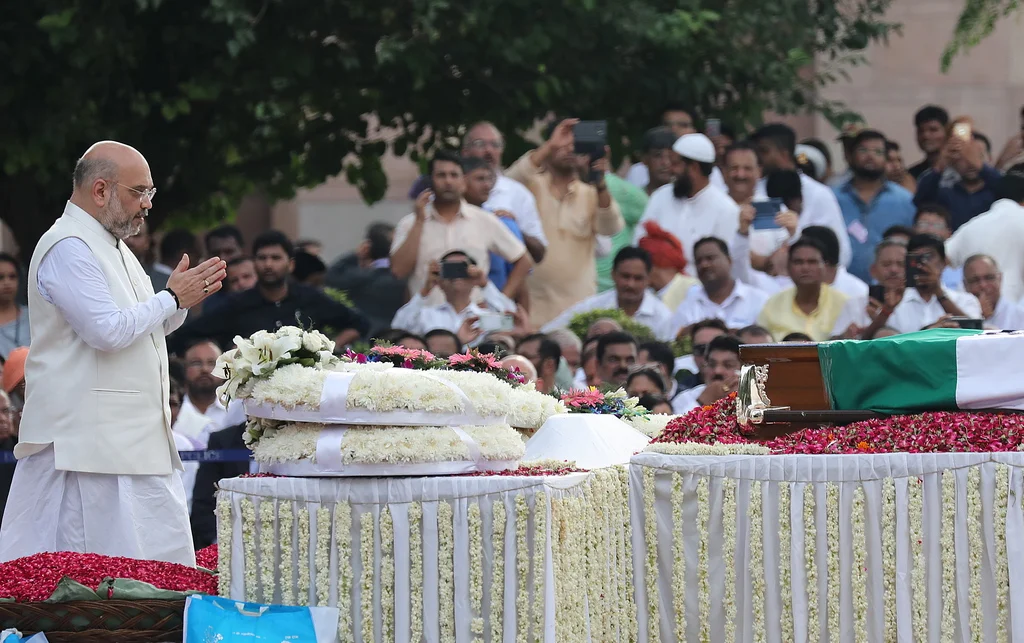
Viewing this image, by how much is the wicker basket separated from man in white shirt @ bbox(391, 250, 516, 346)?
556 centimetres

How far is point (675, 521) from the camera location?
20.5 feet

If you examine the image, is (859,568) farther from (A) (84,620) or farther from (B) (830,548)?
(A) (84,620)


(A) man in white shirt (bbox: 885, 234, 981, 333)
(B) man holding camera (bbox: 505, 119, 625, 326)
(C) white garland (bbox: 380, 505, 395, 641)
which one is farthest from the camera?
(B) man holding camera (bbox: 505, 119, 625, 326)

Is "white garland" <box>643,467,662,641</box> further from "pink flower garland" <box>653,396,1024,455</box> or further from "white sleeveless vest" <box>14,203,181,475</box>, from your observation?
"white sleeveless vest" <box>14,203,181,475</box>

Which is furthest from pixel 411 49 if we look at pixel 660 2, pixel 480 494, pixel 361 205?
pixel 361 205

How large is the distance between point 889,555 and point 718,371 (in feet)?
13.2

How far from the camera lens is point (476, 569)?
570cm

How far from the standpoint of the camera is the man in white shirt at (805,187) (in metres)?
12.4

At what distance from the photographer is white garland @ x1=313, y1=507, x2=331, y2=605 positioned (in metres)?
5.80

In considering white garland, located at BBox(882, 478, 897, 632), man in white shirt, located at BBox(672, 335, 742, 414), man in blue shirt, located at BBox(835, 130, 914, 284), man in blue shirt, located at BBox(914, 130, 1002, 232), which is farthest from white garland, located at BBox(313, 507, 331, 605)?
man in blue shirt, located at BBox(914, 130, 1002, 232)

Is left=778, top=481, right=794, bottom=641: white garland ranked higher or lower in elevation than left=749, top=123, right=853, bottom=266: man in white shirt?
lower

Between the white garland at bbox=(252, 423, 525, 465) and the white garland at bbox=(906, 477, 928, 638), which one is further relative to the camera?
the white garland at bbox=(906, 477, 928, 638)

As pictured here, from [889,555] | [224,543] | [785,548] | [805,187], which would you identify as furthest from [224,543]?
[805,187]

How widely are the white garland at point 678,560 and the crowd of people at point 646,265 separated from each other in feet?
11.1
